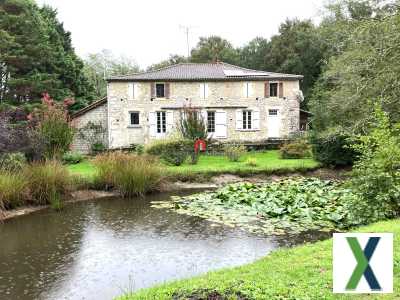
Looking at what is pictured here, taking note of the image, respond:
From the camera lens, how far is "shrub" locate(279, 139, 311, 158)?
73.8ft

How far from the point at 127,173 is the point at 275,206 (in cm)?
575

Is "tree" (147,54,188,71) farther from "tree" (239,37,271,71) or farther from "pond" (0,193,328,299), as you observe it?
"pond" (0,193,328,299)

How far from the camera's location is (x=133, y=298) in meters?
4.87

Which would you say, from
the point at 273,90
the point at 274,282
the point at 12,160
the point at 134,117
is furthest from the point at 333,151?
the point at 274,282

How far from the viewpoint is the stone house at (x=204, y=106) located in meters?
27.4

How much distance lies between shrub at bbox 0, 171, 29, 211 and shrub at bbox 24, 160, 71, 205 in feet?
0.88

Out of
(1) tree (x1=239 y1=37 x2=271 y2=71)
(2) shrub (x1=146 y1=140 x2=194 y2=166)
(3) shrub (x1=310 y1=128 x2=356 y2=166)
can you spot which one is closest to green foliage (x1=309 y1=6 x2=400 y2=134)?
(3) shrub (x1=310 y1=128 x2=356 y2=166)

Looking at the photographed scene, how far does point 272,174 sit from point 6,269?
41.4ft

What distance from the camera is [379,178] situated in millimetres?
8094

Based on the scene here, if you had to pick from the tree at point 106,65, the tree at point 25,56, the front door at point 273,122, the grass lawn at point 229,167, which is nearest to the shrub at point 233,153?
the grass lawn at point 229,167

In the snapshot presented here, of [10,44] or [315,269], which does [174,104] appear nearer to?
[10,44]

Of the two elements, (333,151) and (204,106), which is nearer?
(333,151)

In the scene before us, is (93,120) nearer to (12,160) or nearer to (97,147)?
(97,147)

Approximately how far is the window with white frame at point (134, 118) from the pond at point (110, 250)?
15.8m
